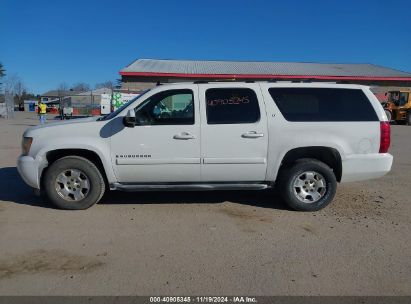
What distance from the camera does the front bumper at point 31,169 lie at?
5402 millimetres

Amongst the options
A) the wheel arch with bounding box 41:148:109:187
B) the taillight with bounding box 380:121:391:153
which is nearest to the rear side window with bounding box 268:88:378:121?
the taillight with bounding box 380:121:391:153

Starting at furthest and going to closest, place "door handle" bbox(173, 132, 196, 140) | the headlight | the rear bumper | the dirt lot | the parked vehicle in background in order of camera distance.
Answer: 1. the parked vehicle in background
2. the rear bumper
3. the headlight
4. "door handle" bbox(173, 132, 196, 140)
5. the dirt lot

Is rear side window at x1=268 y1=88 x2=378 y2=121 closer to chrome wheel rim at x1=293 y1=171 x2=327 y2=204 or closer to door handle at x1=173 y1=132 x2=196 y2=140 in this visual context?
chrome wheel rim at x1=293 y1=171 x2=327 y2=204

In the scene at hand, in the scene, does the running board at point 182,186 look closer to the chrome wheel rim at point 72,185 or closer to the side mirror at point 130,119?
the chrome wheel rim at point 72,185

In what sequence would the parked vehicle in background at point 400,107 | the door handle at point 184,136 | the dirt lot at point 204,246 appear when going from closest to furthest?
the dirt lot at point 204,246 < the door handle at point 184,136 < the parked vehicle in background at point 400,107

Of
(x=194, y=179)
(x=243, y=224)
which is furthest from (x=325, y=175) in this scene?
(x=194, y=179)

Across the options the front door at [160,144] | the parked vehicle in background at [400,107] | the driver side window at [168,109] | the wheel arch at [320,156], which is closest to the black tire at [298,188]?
the wheel arch at [320,156]

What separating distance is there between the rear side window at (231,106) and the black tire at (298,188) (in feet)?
3.03

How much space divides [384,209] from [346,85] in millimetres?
1944

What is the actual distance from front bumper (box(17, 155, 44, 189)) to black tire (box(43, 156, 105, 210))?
120 mm

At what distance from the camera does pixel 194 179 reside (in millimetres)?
5500

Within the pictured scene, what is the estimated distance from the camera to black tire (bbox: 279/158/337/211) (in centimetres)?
552

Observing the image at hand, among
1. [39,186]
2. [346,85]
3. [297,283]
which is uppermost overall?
[346,85]

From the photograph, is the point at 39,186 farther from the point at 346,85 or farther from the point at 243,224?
the point at 346,85
